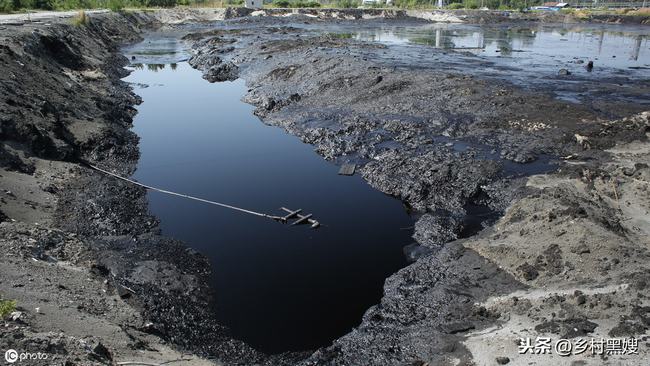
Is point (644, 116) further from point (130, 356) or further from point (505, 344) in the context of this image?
point (130, 356)

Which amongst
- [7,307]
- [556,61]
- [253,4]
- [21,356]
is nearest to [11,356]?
[21,356]

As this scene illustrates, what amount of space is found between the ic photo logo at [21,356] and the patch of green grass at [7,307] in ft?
3.59

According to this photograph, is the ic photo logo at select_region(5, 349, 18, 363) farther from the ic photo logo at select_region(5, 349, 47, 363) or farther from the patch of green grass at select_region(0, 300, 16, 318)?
the patch of green grass at select_region(0, 300, 16, 318)

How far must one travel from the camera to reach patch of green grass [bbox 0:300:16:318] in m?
6.45

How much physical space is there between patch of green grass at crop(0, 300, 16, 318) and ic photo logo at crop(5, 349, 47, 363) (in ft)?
3.59

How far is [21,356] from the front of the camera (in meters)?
5.61

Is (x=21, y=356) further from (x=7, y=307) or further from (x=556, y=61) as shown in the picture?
(x=556, y=61)

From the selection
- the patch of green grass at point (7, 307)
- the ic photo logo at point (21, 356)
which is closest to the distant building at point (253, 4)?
the patch of green grass at point (7, 307)

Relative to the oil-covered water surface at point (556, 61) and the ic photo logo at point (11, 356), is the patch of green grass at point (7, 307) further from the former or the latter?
the oil-covered water surface at point (556, 61)

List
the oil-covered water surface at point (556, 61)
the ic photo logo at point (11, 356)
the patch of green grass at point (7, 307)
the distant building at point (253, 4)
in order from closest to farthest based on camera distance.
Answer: the ic photo logo at point (11, 356) < the patch of green grass at point (7, 307) < the oil-covered water surface at point (556, 61) < the distant building at point (253, 4)

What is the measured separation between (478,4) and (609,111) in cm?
11382

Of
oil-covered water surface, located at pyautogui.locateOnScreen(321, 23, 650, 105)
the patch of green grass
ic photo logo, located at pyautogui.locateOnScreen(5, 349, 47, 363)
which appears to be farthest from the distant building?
ic photo logo, located at pyautogui.locateOnScreen(5, 349, 47, 363)

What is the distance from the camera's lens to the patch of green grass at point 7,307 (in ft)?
21.2

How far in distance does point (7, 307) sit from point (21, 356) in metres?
1.30
